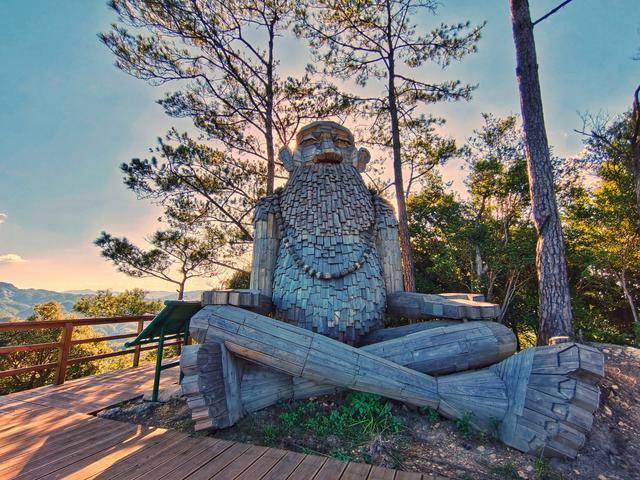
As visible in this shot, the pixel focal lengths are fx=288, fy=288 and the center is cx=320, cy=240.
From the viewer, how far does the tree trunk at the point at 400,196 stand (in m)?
5.85

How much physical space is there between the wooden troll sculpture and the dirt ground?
0.09m

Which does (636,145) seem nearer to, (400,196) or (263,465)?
(400,196)

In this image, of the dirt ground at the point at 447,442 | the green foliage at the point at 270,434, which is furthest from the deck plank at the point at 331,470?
the green foliage at the point at 270,434

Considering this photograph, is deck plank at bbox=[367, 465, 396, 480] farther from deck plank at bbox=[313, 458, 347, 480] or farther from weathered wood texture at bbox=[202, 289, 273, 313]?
weathered wood texture at bbox=[202, 289, 273, 313]

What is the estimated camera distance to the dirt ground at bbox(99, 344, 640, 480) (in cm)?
154

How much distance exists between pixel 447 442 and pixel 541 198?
3455mm

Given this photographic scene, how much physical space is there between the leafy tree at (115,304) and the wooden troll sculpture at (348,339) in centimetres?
1141

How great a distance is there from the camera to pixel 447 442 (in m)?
1.77

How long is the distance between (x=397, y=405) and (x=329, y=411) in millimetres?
507

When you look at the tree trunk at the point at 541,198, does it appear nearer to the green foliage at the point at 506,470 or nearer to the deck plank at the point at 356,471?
the green foliage at the point at 506,470

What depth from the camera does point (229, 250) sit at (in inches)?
340

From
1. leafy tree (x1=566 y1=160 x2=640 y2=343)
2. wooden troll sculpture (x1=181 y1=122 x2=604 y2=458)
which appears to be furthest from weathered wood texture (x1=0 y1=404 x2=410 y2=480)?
leafy tree (x1=566 y1=160 x2=640 y2=343)

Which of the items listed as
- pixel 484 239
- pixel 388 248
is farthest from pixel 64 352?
pixel 484 239

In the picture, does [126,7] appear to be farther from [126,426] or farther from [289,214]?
[126,426]
